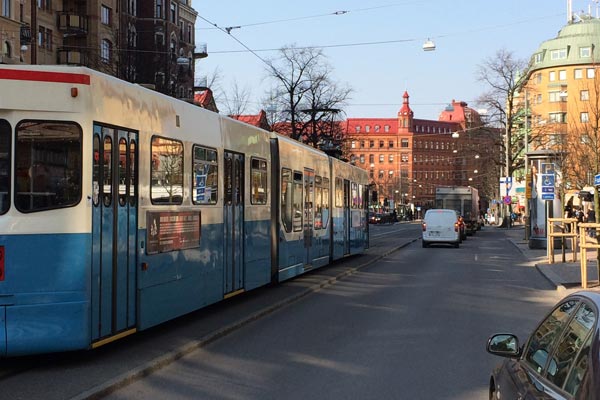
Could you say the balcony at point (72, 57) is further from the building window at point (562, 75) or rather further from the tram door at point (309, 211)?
Result: the building window at point (562, 75)

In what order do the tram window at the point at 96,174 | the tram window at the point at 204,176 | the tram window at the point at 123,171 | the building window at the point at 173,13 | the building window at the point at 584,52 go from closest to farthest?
the tram window at the point at 96,174, the tram window at the point at 123,171, the tram window at the point at 204,176, the building window at the point at 173,13, the building window at the point at 584,52

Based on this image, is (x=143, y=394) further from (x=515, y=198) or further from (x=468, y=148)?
(x=515, y=198)

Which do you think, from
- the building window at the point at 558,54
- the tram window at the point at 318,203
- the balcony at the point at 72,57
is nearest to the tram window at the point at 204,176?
the tram window at the point at 318,203

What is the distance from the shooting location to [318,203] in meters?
19.2

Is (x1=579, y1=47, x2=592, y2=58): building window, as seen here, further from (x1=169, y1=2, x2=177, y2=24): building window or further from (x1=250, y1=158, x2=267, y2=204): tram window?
(x1=250, y1=158, x2=267, y2=204): tram window

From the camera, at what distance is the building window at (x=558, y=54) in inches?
3455

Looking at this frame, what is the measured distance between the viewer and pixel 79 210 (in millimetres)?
7562

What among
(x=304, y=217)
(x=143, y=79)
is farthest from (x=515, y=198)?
(x=304, y=217)

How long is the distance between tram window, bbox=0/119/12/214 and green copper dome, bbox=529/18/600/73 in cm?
8142

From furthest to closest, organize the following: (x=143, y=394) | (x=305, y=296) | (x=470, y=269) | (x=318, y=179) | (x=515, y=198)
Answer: (x=515, y=198) < (x=470, y=269) < (x=318, y=179) < (x=305, y=296) < (x=143, y=394)

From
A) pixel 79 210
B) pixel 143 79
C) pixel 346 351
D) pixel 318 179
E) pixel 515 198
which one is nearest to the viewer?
pixel 79 210

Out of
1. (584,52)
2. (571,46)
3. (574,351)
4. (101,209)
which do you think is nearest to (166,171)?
(101,209)

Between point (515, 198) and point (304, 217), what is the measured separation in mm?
66720

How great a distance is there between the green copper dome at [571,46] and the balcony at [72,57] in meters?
56.0
